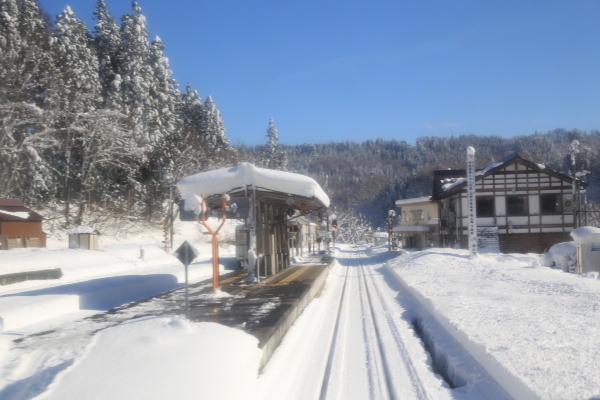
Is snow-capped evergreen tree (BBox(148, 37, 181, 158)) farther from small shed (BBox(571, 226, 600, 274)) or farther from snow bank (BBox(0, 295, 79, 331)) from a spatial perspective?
small shed (BBox(571, 226, 600, 274))

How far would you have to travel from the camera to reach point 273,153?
68.6 meters

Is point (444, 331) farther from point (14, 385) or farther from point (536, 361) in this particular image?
point (14, 385)

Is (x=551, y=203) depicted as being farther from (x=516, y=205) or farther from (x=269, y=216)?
(x=269, y=216)

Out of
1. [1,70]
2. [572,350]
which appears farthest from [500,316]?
[1,70]

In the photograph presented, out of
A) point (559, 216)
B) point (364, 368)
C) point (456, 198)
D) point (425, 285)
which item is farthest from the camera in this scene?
point (456, 198)

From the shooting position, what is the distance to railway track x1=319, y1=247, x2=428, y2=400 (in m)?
5.93

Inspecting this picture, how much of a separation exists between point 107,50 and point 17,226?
74.4ft

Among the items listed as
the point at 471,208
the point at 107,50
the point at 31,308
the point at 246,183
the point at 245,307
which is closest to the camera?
the point at 31,308

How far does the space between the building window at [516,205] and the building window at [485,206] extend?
1.23 m

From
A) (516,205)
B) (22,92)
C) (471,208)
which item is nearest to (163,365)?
(471,208)

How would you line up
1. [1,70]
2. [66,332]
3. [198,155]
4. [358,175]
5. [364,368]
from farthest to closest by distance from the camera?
[358,175], [198,155], [1,70], [66,332], [364,368]

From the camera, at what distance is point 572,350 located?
20.5ft

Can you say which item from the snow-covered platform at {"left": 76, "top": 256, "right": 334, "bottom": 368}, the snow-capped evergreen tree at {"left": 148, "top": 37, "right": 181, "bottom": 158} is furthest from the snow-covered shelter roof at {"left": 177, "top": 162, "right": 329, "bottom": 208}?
the snow-capped evergreen tree at {"left": 148, "top": 37, "right": 181, "bottom": 158}

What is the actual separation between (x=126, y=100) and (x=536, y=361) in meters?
37.2
